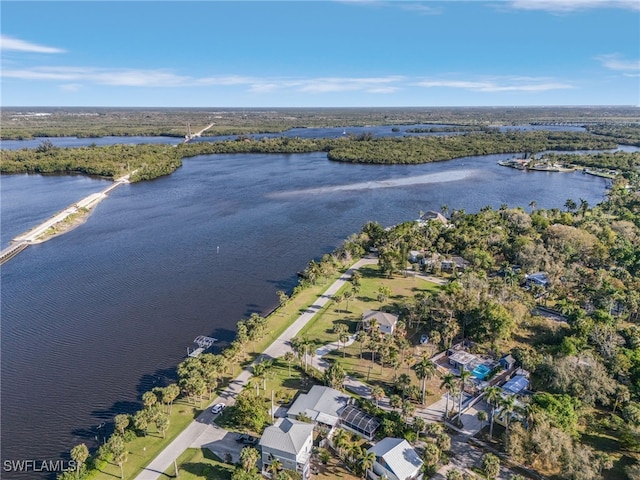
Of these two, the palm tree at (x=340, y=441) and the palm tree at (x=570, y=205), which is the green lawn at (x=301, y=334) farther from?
the palm tree at (x=570, y=205)

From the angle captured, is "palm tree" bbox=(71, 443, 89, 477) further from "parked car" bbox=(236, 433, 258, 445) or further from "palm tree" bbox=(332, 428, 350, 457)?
"palm tree" bbox=(332, 428, 350, 457)

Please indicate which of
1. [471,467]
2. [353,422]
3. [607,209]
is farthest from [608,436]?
[607,209]

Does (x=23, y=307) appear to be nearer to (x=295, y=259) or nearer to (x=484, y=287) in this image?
(x=295, y=259)

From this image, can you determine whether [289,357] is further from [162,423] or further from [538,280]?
[538,280]

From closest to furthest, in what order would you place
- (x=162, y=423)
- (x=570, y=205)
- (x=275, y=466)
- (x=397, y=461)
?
(x=397, y=461)
(x=275, y=466)
(x=162, y=423)
(x=570, y=205)

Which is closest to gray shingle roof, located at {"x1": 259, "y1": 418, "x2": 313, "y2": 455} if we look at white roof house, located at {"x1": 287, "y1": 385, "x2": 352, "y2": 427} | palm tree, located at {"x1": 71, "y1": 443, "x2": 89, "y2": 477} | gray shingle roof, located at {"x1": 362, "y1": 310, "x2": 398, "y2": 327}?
white roof house, located at {"x1": 287, "y1": 385, "x2": 352, "y2": 427}

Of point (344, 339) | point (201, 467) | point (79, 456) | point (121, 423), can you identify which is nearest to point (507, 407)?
point (344, 339)
